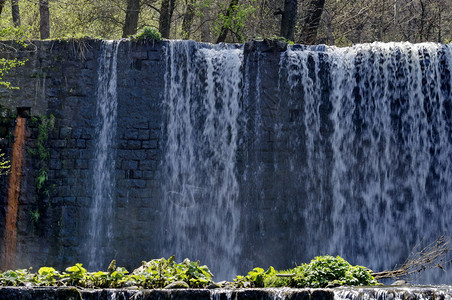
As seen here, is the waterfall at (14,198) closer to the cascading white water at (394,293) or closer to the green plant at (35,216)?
the green plant at (35,216)

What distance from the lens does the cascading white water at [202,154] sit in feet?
45.6

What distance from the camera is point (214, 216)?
1401 centimetres

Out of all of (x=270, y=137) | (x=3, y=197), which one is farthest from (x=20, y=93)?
(x=270, y=137)

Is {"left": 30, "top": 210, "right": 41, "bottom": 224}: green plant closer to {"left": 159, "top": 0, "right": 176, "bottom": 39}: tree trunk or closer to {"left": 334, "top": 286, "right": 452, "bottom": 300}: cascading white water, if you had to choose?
{"left": 159, "top": 0, "right": 176, "bottom": 39}: tree trunk

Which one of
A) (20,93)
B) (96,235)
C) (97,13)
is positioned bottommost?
(96,235)

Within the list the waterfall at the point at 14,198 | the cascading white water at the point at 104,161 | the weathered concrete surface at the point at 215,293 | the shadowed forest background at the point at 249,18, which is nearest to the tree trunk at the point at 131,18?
the shadowed forest background at the point at 249,18

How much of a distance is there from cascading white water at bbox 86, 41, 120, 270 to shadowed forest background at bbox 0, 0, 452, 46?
11.2 ft

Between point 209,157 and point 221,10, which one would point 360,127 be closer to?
point 209,157

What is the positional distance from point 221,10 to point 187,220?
7938mm

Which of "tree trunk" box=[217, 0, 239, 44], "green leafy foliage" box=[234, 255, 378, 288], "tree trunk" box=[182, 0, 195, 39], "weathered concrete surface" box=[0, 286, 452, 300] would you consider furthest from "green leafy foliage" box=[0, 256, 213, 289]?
"tree trunk" box=[182, 0, 195, 39]

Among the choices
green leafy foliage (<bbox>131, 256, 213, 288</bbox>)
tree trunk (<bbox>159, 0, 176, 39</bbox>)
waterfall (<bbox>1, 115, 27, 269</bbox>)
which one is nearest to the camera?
green leafy foliage (<bbox>131, 256, 213, 288</bbox>)

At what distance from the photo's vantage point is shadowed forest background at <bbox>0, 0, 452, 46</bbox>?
18.7m

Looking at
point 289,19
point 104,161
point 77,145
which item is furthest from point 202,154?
point 289,19

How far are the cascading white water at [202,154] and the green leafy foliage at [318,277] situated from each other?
16.6 feet
